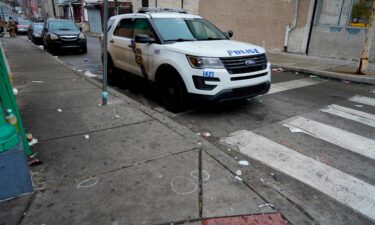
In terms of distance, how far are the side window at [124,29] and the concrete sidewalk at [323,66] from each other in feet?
20.9

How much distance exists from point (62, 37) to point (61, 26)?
5.80ft

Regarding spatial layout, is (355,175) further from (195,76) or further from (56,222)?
(56,222)

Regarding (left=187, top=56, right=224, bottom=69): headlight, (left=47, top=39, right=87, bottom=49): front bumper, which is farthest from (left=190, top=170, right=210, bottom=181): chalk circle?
(left=47, top=39, right=87, bottom=49): front bumper

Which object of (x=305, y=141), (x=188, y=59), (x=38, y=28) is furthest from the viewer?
(x=38, y=28)

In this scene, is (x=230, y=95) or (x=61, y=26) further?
(x=61, y=26)

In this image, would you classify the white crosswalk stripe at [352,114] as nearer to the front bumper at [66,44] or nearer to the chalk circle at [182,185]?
the chalk circle at [182,185]

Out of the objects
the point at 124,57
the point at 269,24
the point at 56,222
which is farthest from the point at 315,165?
the point at 269,24

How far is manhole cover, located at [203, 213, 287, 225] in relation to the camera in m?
2.55

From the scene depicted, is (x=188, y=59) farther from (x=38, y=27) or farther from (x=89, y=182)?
(x=38, y=27)

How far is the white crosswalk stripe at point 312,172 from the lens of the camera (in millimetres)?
3105

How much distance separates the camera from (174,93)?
5598 millimetres

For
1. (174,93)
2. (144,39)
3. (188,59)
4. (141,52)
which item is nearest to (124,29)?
(141,52)

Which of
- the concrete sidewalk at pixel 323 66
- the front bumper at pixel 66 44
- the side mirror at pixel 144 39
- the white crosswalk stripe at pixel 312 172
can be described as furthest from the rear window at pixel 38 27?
the white crosswalk stripe at pixel 312 172

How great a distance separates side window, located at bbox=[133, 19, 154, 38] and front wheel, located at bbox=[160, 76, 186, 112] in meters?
1.16
